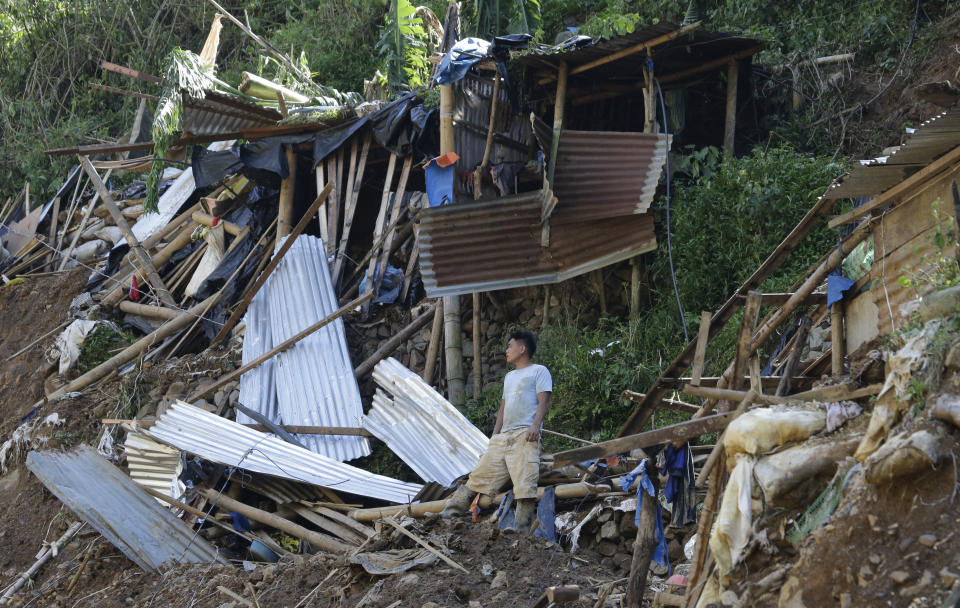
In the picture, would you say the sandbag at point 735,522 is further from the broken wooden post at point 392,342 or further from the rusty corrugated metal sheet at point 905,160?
the broken wooden post at point 392,342

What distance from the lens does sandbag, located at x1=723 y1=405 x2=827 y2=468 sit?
12.9 ft

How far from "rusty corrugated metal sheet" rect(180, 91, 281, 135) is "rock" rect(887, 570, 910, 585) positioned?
30.8ft

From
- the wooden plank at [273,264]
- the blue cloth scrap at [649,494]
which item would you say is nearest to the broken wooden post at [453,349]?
the wooden plank at [273,264]

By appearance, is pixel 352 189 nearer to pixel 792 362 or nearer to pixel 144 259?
pixel 144 259

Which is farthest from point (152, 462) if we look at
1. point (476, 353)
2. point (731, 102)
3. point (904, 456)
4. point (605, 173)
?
point (904, 456)

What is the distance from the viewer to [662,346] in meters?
9.21

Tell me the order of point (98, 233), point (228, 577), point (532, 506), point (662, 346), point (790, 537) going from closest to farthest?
point (790, 537) → point (532, 506) → point (228, 577) → point (662, 346) → point (98, 233)

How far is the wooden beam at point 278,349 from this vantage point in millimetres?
10242

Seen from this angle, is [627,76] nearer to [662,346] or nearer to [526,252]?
[526,252]

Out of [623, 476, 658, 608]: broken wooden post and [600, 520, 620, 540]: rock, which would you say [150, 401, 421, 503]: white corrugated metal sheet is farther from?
[623, 476, 658, 608]: broken wooden post

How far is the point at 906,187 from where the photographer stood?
4910mm

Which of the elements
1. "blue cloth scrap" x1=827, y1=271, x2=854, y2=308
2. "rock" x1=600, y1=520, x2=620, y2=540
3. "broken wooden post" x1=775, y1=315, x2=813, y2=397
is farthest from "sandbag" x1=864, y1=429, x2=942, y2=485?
"rock" x1=600, y1=520, x2=620, y2=540

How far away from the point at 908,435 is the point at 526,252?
21.0ft

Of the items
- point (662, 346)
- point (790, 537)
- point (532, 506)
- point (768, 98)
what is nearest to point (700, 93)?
point (768, 98)
